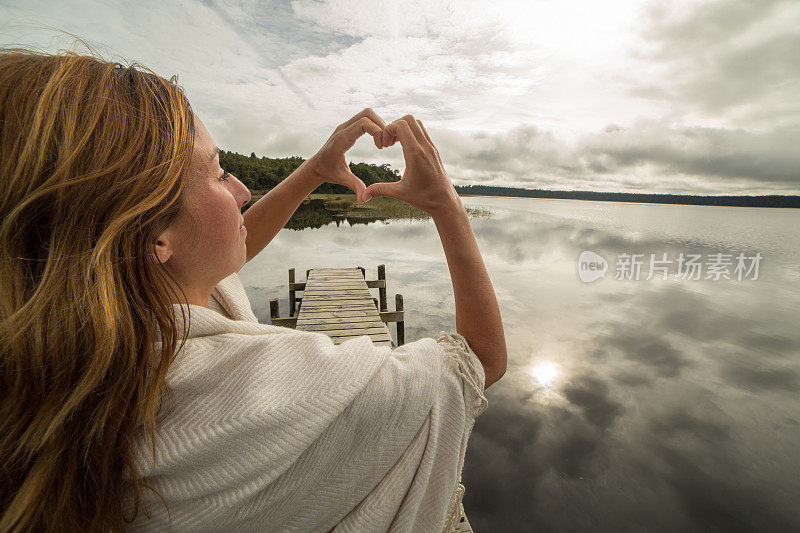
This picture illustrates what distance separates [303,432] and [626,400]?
10258mm

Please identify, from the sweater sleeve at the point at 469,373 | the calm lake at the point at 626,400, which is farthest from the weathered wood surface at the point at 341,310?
the sweater sleeve at the point at 469,373

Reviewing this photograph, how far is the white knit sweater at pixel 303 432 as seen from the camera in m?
0.79

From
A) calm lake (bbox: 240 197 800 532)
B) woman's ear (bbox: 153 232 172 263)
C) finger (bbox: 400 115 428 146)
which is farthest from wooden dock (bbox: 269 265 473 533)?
woman's ear (bbox: 153 232 172 263)

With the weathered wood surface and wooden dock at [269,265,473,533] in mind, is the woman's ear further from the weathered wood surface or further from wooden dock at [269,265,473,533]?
the weathered wood surface

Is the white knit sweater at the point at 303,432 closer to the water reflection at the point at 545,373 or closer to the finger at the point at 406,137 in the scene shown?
the finger at the point at 406,137

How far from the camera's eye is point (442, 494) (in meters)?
1.02

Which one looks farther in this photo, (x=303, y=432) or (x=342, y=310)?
(x=342, y=310)

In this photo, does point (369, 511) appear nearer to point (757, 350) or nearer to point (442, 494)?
point (442, 494)

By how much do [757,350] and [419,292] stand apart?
12123mm

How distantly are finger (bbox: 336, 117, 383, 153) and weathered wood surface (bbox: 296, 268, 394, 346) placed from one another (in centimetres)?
460

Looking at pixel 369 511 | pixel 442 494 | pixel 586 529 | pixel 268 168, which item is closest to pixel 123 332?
pixel 369 511

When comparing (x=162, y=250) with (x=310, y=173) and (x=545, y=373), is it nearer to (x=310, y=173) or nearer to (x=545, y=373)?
(x=310, y=173)

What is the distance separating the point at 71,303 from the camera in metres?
0.73

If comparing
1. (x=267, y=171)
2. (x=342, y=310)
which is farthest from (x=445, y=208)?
(x=267, y=171)
